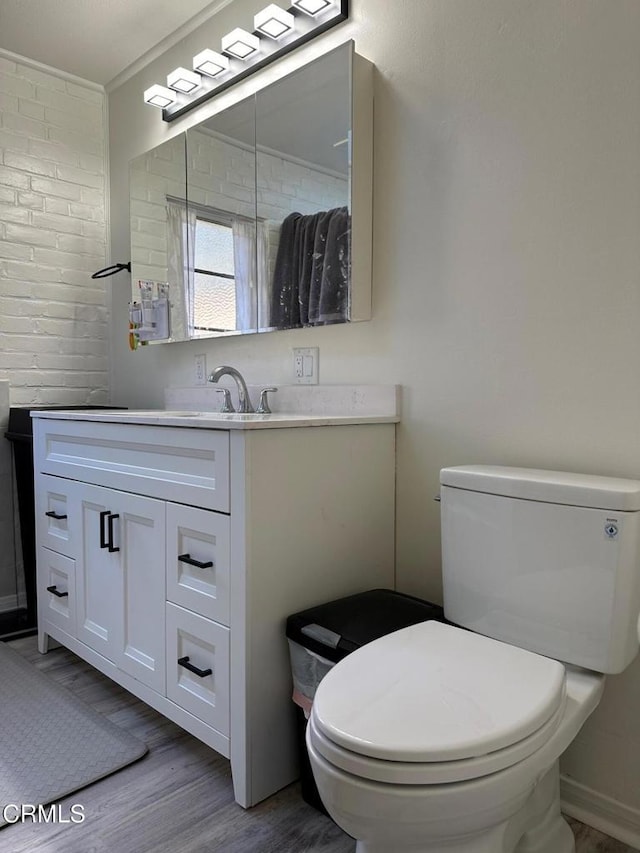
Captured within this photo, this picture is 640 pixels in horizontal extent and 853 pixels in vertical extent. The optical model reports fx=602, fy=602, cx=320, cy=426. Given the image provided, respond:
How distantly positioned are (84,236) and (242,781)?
7.69ft

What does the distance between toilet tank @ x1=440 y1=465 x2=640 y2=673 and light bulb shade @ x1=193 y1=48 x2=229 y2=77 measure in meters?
1.70

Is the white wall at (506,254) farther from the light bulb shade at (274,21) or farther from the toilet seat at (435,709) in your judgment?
the toilet seat at (435,709)

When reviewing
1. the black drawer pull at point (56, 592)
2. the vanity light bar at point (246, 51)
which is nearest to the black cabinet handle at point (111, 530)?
the black drawer pull at point (56, 592)

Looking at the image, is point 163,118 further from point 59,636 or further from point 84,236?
point 59,636

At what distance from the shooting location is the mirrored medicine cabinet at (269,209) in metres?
1.70

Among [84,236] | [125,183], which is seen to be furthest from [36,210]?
[125,183]

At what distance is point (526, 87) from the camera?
54.9 inches

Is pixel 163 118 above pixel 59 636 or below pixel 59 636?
above

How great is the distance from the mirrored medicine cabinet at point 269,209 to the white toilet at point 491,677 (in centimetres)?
77

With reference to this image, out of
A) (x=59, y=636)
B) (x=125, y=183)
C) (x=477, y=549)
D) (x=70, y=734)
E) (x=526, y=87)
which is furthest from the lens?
A: (x=125, y=183)

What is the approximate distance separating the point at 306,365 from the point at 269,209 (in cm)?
53

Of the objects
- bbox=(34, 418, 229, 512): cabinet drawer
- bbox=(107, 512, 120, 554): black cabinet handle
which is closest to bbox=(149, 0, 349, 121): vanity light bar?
bbox=(34, 418, 229, 512): cabinet drawer

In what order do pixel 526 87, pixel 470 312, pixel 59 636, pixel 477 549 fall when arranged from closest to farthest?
pixel 477 549
pixel 526 87
pixel 470 312
pixel 59 636

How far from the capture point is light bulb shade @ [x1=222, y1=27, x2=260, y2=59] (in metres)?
1.99
